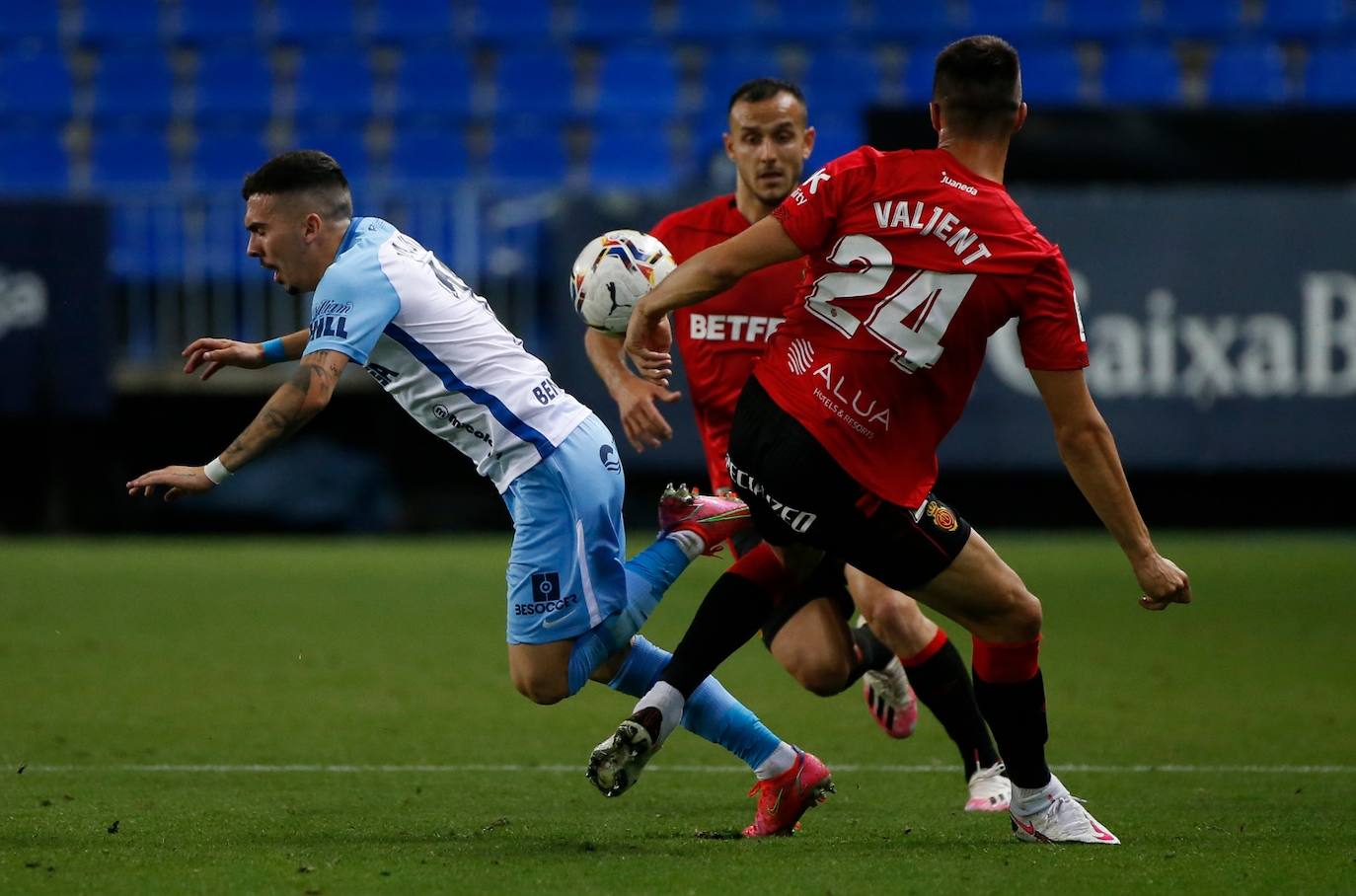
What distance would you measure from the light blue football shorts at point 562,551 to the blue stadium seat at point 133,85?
15.0m

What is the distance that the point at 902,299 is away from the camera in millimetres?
4844

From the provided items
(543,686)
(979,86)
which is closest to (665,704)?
(543,686)

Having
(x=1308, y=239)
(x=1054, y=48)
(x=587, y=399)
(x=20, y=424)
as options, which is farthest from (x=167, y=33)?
(x=1308, y=239)

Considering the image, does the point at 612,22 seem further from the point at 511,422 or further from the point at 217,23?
the point at 511,422

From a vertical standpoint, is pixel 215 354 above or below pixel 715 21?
below

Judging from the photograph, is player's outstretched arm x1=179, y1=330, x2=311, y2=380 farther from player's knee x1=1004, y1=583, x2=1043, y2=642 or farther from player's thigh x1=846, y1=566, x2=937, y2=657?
player's knee x1=1004, y1=583, x2=1043, y2=642

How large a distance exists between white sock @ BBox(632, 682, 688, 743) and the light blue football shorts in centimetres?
33

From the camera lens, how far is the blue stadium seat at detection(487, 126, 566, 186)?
18.6 meters

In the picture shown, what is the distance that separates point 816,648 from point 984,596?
1.14 m

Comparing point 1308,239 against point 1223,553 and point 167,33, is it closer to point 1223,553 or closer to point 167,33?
point 1223,553

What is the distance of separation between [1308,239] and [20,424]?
37.2 feet

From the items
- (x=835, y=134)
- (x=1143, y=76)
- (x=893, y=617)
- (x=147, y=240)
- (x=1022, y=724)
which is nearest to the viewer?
(x=1022, y=724)

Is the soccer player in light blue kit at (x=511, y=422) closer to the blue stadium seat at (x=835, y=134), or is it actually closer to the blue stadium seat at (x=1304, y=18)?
the blue stadium seat at (x=835, y=134)

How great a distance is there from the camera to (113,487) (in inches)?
675
